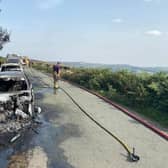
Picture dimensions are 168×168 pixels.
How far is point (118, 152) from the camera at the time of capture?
358 inches

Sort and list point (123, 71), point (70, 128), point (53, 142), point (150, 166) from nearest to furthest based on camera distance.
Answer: point (150, 166), point (53, 142), point (70, 128), point (123, 71)

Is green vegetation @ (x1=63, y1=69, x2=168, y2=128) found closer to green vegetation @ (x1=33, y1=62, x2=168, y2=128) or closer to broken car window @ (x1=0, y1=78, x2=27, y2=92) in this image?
green vegetation @ (x1=33, y1=62, x2=168, y2=128)

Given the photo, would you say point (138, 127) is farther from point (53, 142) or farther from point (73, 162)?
point (73, 162)

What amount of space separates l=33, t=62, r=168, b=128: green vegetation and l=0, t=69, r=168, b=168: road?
1678mm

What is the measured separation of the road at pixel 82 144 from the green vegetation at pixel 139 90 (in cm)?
168

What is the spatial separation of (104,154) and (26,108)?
4.76m

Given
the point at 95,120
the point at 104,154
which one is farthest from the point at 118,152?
the point at 95,120

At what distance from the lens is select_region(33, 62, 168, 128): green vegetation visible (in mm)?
15109

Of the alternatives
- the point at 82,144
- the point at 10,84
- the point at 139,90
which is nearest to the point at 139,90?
the point at 139,90

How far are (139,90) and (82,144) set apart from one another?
7.87 metres

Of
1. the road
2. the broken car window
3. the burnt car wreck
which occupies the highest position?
the broken car window

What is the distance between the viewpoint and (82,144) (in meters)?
9.77

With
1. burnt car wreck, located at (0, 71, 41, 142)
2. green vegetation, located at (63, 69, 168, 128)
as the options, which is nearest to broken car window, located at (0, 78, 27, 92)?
burnt car wreck, located at (0, 71, 41, 142)

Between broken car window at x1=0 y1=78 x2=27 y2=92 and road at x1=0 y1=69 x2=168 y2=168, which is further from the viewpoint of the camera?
broken car window at x1=0 y1=78 x2=27 y2=92
